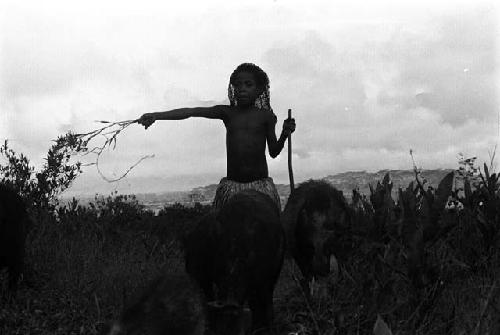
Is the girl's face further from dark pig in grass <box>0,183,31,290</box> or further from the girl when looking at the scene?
dark pig in grass <box>0,183,31,290</box>

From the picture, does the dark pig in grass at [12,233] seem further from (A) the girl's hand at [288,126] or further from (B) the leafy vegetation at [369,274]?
(A) the girl's hand at [288,126]

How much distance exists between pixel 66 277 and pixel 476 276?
4.03 meters

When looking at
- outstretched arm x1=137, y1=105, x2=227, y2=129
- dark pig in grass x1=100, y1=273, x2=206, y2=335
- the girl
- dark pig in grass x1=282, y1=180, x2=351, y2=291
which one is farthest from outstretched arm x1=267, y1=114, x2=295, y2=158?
dark pig in grass x1=100, y1=273, x2=206, y2=335

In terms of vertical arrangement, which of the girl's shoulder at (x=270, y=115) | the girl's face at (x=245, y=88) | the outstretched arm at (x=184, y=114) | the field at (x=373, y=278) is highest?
the girl's face at (x=245, y=88)

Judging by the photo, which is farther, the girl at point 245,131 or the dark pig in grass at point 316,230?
the girl at point 245,131

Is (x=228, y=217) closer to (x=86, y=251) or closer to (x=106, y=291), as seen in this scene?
(x=106, y=291)

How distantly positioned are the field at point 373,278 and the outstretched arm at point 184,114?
3.56 ft

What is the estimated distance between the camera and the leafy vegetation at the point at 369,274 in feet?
11.7

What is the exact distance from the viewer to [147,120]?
4.64m

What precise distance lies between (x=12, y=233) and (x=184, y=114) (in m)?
2.00

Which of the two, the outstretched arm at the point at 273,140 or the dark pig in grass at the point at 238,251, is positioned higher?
the outstretched arm at the point at 273,140

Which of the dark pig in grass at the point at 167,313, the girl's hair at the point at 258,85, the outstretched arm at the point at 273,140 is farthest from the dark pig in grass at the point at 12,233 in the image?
the dark pig in grass at the point at 167,313

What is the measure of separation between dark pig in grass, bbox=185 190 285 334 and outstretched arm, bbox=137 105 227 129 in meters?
1.68

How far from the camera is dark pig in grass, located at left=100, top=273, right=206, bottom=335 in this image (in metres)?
2.32
